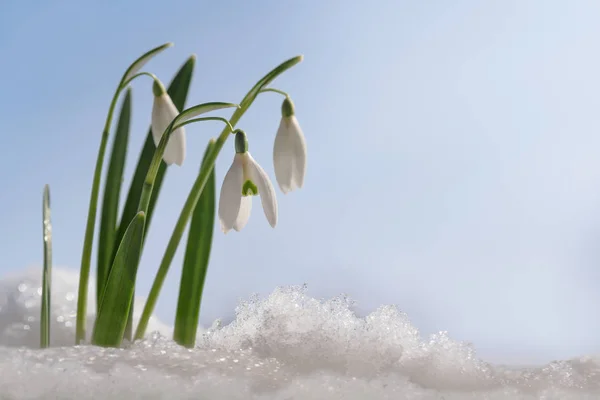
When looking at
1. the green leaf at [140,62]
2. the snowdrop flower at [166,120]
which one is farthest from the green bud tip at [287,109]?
the green leaf at [140,62]

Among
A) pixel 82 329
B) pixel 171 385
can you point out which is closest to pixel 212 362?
pixel 171 385

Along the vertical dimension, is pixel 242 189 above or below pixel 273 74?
below

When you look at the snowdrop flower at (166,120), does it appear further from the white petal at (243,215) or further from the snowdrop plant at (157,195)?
the white petal at (243,215)

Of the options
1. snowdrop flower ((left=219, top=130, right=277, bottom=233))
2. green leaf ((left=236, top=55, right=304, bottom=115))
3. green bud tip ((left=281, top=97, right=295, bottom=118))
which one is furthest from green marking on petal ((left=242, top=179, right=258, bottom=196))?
green leaf ((left=236, top=55, right=304, bottom=115))

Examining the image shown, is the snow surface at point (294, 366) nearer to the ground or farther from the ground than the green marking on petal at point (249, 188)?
nearer to the ground

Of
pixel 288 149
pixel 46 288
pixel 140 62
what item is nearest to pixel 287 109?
pixel 288 149

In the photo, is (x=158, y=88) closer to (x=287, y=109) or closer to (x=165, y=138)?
(x=165, y=138)

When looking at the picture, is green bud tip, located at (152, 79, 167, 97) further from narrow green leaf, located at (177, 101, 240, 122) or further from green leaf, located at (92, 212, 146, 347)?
green leaf, located at (92, 212, 146, 347)
